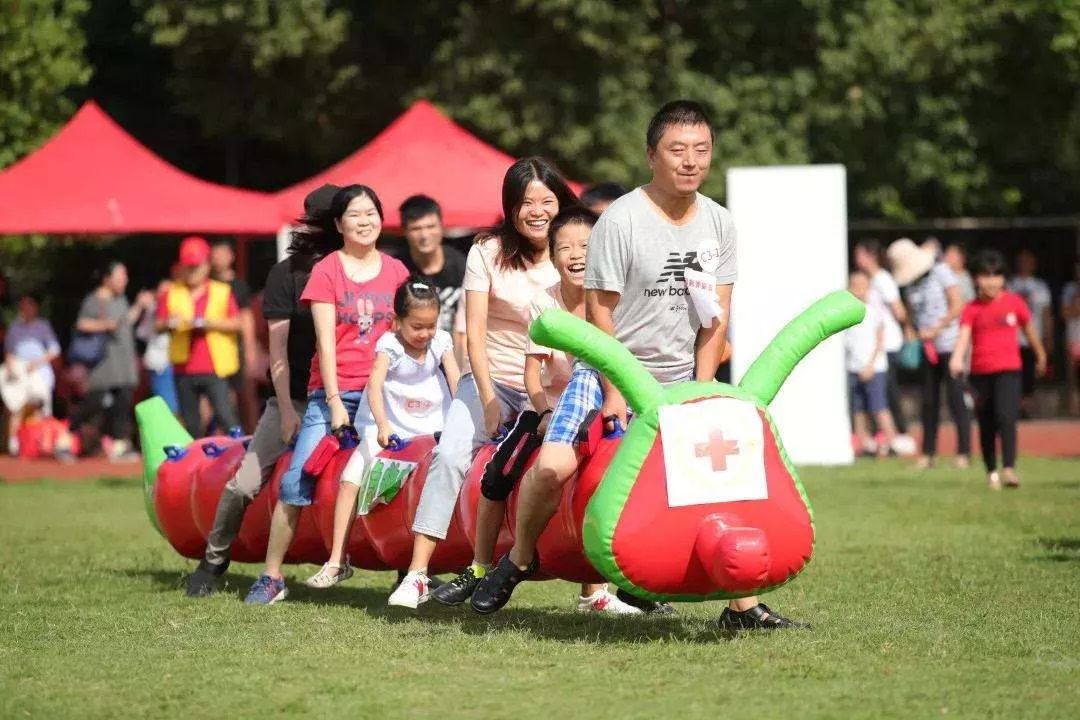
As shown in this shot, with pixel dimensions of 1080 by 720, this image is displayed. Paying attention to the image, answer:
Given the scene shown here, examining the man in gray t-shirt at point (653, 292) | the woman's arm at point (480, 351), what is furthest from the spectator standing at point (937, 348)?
the man in gray t-shirt at point (653, 292)

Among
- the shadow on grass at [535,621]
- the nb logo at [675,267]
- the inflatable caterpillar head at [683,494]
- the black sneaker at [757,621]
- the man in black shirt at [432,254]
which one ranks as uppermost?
the man in black shirt at [432,254]

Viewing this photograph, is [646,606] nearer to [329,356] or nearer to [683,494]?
[683,494]

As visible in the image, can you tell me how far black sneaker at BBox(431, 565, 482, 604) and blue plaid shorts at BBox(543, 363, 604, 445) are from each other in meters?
0.82

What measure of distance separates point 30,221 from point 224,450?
872 cm

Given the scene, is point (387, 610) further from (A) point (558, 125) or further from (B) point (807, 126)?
(B) point (807, 126)

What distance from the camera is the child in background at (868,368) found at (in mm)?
17781

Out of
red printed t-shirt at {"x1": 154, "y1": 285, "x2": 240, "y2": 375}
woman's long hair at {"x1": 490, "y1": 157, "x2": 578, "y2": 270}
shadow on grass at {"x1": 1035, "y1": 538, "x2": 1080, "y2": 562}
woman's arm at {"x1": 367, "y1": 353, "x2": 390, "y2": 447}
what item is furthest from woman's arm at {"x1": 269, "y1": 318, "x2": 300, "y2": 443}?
red printed t-shirt at {"x1": 154, "y1": 285, "x2": 240, "y2": 375}

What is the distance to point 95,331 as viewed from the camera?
18984mm

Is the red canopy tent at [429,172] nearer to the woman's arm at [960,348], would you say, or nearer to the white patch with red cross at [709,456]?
the woman's arm at [960,348]

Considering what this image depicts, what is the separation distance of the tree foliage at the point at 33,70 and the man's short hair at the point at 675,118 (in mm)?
16252

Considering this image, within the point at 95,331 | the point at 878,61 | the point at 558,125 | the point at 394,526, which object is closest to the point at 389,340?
the point at 394,526

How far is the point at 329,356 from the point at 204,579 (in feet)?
4.93

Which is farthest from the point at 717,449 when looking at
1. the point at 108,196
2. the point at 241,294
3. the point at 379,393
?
the point at 108,196

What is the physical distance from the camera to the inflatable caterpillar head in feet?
22.3
